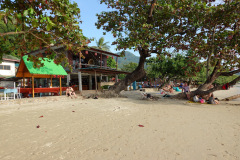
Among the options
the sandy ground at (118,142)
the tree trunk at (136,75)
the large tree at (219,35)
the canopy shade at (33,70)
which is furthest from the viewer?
the tree trunk at (136,75)

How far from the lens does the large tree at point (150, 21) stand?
28.0ft

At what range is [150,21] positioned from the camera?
10.8 metres

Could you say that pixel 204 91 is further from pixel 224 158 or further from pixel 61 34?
pixel 61 34

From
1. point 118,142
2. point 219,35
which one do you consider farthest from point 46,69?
point 219,35

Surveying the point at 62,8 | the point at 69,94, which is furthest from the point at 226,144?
the point at 69,94

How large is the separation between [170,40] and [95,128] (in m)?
8.49

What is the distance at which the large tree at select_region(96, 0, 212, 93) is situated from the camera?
28.0 feet

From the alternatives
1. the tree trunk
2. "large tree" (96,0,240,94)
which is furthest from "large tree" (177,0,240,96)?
the tree trunk

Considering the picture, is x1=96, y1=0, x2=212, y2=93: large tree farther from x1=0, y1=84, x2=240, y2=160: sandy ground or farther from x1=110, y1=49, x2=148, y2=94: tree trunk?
x1=0, y1=84, x2=240, y2=160: sandy ground

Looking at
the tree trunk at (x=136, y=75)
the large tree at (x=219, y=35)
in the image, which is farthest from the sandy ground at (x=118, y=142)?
the tree trunk at (x=136, y=75)

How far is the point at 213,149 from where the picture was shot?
2484mm

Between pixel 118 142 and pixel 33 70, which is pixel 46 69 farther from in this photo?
pixel 118 142

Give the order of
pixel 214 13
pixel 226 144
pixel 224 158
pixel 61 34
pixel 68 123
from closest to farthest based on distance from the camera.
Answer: pixel 224 158
pixel 226 144
pixel 68 123
pixel 61 34
pixel 214 13

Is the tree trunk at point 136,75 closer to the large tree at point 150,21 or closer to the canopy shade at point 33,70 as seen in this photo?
the large tree at point 150,21
